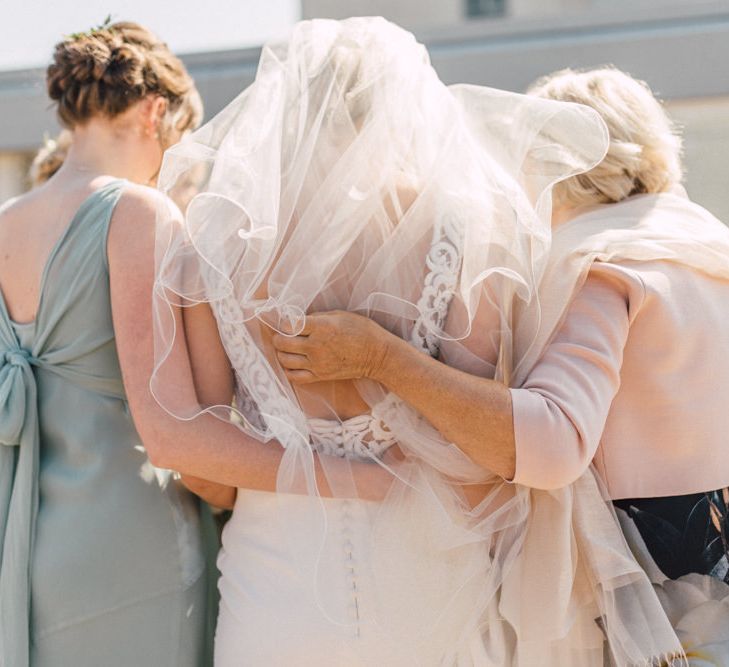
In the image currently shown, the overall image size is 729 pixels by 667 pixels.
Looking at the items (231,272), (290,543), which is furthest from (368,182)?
(290,543)

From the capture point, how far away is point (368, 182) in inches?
70.2

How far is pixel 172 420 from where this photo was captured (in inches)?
74.5

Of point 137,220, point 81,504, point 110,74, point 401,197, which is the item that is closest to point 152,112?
point 110,74

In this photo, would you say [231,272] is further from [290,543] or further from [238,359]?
[290,543]

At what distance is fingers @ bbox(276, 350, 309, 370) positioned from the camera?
70.3 inches

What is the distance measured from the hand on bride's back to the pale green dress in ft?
1.68

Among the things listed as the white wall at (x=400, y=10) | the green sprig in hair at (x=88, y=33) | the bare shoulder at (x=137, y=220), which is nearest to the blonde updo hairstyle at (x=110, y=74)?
the green sprig in hair at (x=88, y=33)

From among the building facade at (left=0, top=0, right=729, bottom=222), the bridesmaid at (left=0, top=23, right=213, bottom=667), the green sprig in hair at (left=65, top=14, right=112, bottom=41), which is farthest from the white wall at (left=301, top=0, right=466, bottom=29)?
the bridesmaid at (left=0, top=23, right=213, bottom=667)

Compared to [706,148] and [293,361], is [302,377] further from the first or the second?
[706,148]

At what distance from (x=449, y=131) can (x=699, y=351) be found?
65 centimetres

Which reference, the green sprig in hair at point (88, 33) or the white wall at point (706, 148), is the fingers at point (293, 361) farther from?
the white wall at point (706, 148)

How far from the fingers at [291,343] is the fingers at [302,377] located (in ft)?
0.13

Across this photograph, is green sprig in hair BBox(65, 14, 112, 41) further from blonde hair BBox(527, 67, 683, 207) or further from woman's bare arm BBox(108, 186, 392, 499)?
blonde hair BBox(527, 67, 683, 207)

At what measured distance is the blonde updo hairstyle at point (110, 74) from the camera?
2211 millimetres
